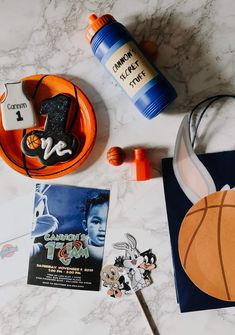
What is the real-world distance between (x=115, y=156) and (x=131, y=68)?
0.47 feet

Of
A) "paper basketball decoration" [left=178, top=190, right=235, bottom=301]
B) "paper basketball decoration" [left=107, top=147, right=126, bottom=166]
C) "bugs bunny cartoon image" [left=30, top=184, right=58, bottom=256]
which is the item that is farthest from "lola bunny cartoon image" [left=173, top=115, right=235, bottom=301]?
"bugs bunny cartoon image" [left=30, top=184, right=58, bottom=256]

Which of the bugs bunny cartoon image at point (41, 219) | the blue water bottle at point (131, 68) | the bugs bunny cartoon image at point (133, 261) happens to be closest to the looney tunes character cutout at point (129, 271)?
the bugs bunny cartoon image at point (133, 261)

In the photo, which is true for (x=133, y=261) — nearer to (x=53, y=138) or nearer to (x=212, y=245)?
(x=212, y=245)

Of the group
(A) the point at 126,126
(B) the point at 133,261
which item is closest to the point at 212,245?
(B) the point at 133,261

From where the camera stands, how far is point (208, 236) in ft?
2.24

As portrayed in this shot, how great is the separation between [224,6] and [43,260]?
530mm

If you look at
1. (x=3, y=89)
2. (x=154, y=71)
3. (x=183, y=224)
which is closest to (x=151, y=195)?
(x=183, y=224)

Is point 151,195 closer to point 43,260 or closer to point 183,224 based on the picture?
point 183,224

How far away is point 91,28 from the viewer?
0.68 m

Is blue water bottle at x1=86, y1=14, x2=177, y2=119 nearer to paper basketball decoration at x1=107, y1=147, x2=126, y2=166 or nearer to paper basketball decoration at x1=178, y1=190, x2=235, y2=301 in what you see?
paper basketball decoration at x1=107, y1=147, x2=126, y2=166

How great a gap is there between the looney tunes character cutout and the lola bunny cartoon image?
0.06 m

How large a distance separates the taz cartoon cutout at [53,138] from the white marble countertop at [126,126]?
48mm

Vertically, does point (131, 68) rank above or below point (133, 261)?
above

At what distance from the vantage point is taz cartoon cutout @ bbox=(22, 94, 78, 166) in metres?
0.69
